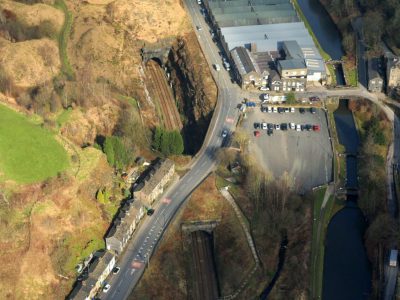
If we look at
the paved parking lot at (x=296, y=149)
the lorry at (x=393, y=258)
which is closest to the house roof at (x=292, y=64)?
the paved parking lot at (x=296, y=149)

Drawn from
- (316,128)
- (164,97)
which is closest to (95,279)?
(316,128)

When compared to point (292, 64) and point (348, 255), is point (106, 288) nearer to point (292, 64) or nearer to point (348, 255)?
point (348, 255)

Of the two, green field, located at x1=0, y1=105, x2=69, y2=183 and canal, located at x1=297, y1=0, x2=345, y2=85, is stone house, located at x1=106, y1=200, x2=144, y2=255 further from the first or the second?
canal, located at x1=297, y1=0, x2=345, y2=85

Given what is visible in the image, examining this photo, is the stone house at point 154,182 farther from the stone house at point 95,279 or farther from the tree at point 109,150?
the stone house at point 95,279

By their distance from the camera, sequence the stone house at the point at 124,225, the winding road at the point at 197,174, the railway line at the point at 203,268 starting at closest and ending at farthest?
the winding road at the point at 197,174
the stone house at the point at 124,225
the railway line at the point at 203,268

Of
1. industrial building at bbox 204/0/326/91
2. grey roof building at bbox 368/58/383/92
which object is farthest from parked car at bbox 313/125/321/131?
grey roof building at bbox 368/58/383/92

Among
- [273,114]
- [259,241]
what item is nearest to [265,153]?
[273,114]
